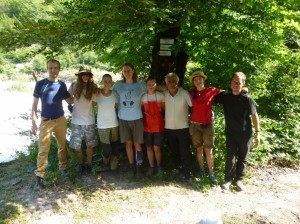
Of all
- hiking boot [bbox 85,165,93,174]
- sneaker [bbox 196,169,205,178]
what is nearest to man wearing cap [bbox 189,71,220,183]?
sneaker [bbox 196,169,205,178]

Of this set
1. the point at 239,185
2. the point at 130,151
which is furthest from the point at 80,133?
the point at 239,185

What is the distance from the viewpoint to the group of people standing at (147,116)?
5047mm

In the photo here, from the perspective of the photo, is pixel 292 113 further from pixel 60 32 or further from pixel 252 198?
pixel 60 32

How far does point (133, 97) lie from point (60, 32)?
63.5 inches

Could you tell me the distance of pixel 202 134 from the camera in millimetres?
5219

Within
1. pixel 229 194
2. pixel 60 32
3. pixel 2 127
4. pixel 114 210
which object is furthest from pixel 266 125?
pixel 2 127

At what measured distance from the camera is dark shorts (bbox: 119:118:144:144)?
5215mm

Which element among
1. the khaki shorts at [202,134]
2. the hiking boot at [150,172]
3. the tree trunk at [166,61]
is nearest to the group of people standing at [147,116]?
Answer: the khaki shorts at [202,134]

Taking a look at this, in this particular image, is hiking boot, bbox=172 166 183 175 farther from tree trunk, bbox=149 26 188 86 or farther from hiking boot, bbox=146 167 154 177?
tree trunk, bbox=149 26 188 86

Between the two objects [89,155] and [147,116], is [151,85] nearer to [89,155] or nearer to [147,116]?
[147,116]

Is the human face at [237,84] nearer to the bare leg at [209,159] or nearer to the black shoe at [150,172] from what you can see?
the bare leg at [209,159]

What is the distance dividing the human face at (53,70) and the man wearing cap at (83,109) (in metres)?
0.32

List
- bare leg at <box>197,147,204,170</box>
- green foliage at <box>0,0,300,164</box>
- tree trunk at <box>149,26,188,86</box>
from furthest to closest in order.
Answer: tree trunk at <box>149,26,188,86</box> < bare leg at <box>197,147,204,170</box> < green foliage at <box>0,0,300,164</box>

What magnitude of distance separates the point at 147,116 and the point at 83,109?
1.03m
